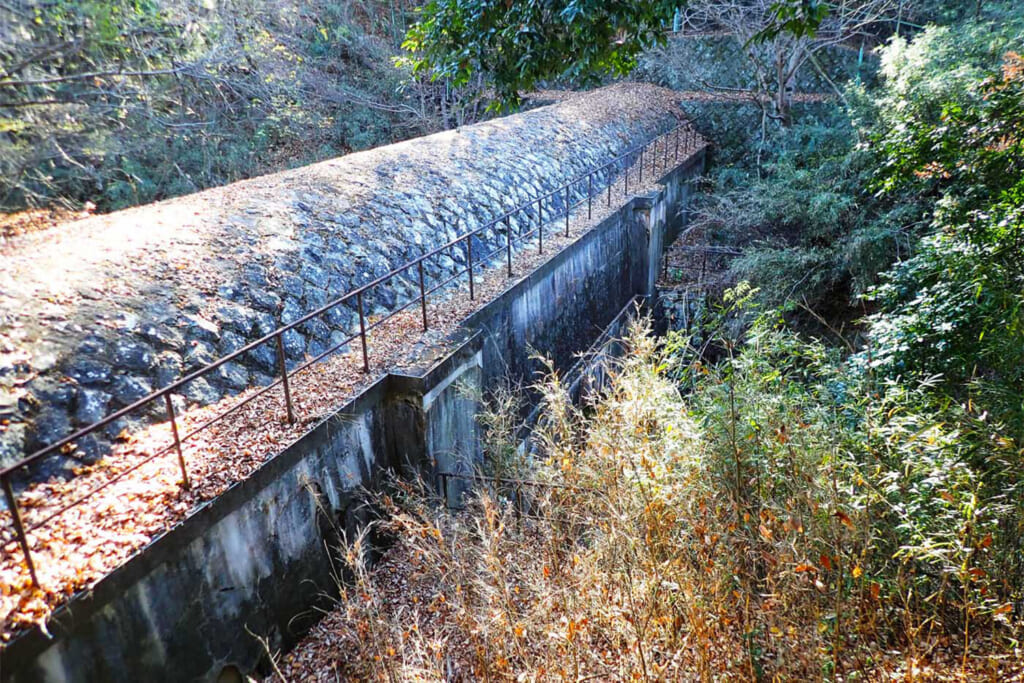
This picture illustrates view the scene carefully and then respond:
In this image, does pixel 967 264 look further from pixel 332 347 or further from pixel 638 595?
pixel 332 347

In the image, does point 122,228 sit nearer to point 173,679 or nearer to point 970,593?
point 173,679

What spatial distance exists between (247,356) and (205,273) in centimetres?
113

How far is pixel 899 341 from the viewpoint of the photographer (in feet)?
22.6

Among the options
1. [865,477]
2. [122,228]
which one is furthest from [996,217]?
[122,228]

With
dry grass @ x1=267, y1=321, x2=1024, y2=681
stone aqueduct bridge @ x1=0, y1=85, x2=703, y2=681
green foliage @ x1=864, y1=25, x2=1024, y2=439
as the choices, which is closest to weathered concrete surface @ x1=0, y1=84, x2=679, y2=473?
stone aqueduct bridge @ x1=0, y1=85, x2=703, y2=681

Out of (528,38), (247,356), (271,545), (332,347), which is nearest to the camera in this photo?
(271,545)

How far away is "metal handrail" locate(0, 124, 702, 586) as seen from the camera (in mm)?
3879

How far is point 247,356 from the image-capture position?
22.2 ft

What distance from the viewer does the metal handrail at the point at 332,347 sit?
388 centimetres

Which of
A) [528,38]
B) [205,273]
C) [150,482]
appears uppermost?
[528,38]

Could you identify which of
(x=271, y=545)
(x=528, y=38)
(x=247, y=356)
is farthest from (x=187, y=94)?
(x=271, y=545)

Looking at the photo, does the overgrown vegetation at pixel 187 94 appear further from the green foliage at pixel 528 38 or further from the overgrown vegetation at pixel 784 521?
the overgrown vegetation at pixel 784 521

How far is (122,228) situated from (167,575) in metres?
4.81

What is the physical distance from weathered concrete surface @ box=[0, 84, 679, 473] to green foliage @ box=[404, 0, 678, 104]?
2880 millimetres
